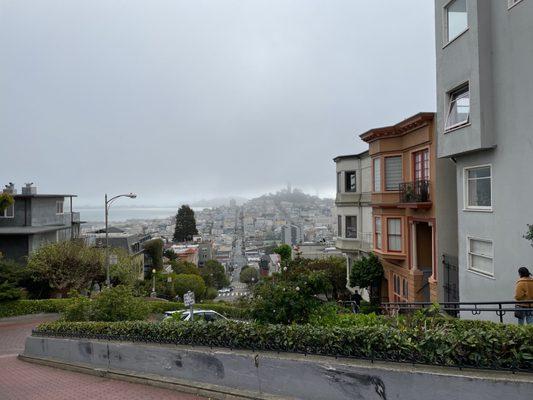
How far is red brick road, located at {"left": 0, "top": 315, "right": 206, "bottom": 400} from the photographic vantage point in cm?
772

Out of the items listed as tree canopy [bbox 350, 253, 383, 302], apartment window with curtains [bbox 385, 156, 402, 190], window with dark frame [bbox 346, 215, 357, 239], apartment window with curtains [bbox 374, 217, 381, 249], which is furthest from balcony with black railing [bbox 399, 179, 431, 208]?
window with dark frame [bbox 346, 215, 357, 239]

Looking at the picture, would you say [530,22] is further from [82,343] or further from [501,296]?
[82,343]

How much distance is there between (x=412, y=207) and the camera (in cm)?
1977

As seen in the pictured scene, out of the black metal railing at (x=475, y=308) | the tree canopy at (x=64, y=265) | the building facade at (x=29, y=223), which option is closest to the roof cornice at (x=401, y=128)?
the black metal railing at (x=475, y=308)

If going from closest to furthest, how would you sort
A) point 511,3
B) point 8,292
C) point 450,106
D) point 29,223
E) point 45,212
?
point 511,3
point 450,106
point 8,292
point 29,223
point 45,212

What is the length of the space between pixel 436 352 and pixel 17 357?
13293mm

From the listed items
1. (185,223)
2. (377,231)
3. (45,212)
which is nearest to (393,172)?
(377,231)

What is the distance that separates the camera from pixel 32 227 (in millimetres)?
32469

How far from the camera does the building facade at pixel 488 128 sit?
36.8ft

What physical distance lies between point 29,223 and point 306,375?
107 feet

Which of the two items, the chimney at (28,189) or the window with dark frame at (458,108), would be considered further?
the chimney at (28,189)

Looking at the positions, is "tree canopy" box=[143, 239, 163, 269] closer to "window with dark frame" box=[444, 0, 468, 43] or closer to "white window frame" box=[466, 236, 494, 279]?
"white window frame" box=[466, 236, 494, 279]

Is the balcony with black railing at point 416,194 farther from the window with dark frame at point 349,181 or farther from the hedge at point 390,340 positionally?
the hedge at point 390,340

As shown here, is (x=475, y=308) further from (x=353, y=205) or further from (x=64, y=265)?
(x=64, y=265)
